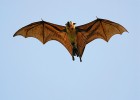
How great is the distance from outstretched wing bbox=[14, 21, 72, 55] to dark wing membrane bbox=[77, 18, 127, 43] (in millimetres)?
1619

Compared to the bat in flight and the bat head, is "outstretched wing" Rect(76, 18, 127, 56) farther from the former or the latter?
the bat head

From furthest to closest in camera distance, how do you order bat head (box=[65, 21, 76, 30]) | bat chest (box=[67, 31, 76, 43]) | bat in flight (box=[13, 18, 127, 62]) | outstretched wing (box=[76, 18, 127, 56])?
1. outstretched wing (box=[76, 18, 127, 56])
2. bat in flight (box=[13, 18, 127, 62])
3. bat chest (box=[67, 31, 76, 43])
4. bat head (box=[65, 21, 76, 30])

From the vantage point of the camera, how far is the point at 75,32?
2959 cm

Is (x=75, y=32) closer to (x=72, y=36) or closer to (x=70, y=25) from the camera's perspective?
(x=72, y=36)

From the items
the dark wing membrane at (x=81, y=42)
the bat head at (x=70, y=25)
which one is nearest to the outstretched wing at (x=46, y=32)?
the dark wing membrane at (x=81, y=42)

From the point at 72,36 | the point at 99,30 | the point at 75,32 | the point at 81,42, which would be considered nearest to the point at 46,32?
the point at 72,36

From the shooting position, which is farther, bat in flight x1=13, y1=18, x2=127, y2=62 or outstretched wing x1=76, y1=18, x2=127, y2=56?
outstretched wing x1=76, y1=18, x2=127, y2=56

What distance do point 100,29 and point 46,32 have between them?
14.9 ft

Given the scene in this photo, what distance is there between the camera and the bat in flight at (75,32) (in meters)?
30.0

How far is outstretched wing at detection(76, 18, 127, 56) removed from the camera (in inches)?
1189

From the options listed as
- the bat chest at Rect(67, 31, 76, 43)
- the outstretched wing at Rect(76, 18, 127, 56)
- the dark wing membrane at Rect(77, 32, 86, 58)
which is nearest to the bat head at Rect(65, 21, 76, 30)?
the bat chest at Rect(67, 31, 76, 43)

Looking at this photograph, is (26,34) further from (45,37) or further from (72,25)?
(72,25)

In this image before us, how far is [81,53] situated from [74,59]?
776mm

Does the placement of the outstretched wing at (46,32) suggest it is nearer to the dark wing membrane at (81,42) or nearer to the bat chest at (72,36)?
the bat chest at (72,36)
